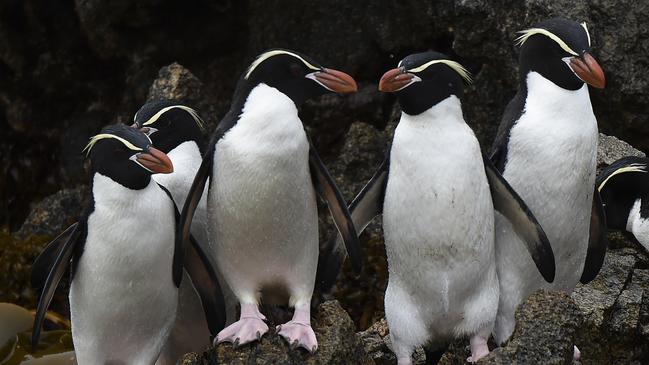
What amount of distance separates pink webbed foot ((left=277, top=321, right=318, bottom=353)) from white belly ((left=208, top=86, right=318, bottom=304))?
0.33 m

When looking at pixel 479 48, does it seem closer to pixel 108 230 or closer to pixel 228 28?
pixel 228 28

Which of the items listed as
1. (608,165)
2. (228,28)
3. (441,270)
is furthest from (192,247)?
(228,28)

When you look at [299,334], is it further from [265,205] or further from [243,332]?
[265,205]

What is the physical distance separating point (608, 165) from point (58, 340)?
3031mm

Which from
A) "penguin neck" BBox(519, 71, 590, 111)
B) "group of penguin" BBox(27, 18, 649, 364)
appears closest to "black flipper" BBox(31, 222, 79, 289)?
"group of penguin" BBox(27, 18, 649, 364)

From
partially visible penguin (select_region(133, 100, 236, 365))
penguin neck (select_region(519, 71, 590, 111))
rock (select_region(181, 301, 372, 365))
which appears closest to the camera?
rock (select_region(181, 301, 372, 365))

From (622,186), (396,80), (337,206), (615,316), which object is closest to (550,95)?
(396,80)

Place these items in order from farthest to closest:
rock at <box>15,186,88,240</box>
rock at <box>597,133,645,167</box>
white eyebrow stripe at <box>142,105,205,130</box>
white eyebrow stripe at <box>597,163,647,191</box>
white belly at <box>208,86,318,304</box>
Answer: rock at <box>15,186,88,240</box> → rock at <box>597,133,645,167</box> → white eyebrow stripe at <box>597,163,647,191</box> → white eyebrow stripe at <box>142,105,205,130</box> → white belly at <box>208,86,318,304</box>

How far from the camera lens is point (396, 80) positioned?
4.84m

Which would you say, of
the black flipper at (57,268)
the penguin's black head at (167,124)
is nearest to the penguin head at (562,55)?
the penguin's black head at (167,124)

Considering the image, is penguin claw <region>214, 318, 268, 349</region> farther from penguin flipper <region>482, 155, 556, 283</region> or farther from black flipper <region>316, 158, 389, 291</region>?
penguin flipper <region>482, 155, 556, 283</region>

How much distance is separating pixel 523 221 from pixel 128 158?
63.3 inches

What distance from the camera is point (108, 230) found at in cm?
479

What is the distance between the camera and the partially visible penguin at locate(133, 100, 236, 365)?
5352 millimetres
